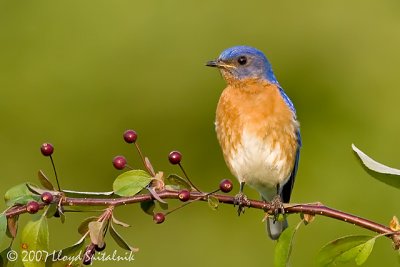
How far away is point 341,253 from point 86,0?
23.8 feet

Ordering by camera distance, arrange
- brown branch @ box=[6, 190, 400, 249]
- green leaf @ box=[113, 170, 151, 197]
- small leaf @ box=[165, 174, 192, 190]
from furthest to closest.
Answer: small leaf @ box=[165, 174, 192, 190], green leaf @ box=[113, 170, 151, 197], brown branch @ box=[6, 190, 400, 249]

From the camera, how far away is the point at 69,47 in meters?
10.7

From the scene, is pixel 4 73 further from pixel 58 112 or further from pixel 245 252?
pixel 245 252

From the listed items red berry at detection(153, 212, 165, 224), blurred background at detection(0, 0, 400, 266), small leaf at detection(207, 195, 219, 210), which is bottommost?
blurred background at detection(0, 0, 400, 266)

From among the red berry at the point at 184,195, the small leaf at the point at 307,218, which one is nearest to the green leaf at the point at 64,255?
the red berry at the point at 184,195

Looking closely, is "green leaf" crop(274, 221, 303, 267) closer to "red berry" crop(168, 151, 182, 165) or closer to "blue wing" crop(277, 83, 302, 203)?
"red berry" crop(168, 151, 182, 165)

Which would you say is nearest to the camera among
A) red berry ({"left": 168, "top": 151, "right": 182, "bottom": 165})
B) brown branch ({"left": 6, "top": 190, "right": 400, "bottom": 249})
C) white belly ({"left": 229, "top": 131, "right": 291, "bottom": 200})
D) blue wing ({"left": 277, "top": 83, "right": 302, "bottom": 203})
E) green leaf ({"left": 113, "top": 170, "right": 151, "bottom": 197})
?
brown branch ({"left": 6, "top": 190, "right": 400, "bottom": 249})

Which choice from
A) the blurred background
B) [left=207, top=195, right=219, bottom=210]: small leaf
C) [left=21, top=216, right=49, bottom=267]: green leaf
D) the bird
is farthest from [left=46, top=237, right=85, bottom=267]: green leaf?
the blurred background

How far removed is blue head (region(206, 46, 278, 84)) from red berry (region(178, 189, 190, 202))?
9.32ft

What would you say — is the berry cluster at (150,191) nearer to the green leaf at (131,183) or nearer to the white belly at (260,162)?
the green leaf at (131,183)

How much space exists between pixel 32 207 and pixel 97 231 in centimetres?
33

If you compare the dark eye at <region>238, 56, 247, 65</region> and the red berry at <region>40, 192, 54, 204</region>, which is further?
the dark eye at <region>238, 56, 247, 65</region>

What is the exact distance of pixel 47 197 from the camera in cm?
446

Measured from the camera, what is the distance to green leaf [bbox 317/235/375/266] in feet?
14.8
